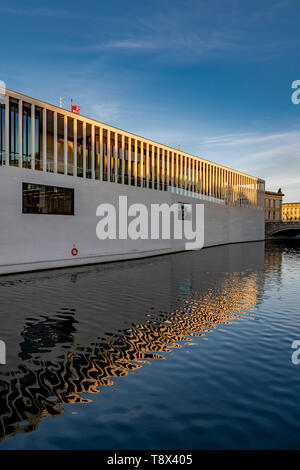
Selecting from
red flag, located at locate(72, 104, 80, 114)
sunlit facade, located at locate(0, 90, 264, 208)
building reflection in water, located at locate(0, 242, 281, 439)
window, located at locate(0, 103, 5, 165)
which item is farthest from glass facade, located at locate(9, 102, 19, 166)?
building reflection in water, located at locate(0, 242, 281, 439)

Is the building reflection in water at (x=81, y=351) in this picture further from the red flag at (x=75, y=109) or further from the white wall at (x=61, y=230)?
the red flag at (x=75, y=109)

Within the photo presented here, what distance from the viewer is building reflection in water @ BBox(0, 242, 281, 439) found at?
602 cm

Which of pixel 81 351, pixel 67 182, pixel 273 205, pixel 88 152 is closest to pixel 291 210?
pixel 273 205

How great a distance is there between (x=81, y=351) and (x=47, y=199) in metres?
20.0

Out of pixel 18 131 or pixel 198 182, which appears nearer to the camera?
pixel 18 131

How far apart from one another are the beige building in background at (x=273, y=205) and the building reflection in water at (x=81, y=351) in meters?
123

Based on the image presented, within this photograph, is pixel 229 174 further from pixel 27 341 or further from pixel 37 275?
pixel 27 341

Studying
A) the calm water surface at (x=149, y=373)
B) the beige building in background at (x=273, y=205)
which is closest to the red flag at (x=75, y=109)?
the calm water surface at (x=149, y=373)

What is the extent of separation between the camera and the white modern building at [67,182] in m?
24.0

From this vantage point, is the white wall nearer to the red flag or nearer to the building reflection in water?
the red flag

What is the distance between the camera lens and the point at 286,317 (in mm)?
11953

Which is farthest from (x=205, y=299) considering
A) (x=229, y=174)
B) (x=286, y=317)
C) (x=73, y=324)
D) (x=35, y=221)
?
(x=229, y=174)

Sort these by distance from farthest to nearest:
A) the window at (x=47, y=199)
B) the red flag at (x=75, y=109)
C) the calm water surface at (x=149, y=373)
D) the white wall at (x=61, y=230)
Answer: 1. the red flag at (x=75, y=109)
2. the window at (x=47, y=199)
3. the white wall at (x=61, y=230)
4. the calm water surface at (x=149, y=373)
